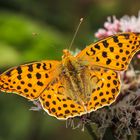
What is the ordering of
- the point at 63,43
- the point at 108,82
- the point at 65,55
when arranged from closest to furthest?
1. the point at 108,82
2. the point at 65,55
3. the point at 63,43

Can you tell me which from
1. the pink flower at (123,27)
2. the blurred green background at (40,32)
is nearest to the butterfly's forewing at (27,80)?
the pink flower at (123,27)

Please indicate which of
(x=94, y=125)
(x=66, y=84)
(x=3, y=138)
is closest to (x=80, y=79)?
(x=66, y=84)

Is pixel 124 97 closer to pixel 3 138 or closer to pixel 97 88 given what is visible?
pixel 97 88

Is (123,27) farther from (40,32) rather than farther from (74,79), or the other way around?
(40,32)

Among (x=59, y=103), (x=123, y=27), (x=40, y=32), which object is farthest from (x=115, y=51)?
(x=40, y=32)

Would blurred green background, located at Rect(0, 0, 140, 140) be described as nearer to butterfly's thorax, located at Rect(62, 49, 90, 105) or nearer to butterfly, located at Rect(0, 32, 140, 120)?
butterfly's thorax, located at Rect(62, 49, 90, 105)

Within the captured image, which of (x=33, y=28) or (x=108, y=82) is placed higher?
(x=33, y=28)

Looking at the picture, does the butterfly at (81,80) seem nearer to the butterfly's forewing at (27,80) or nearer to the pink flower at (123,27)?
the butterfly's forewing at (27,80)
